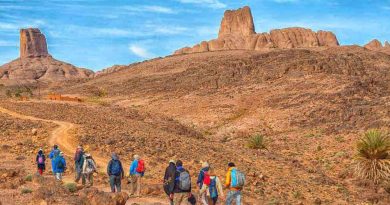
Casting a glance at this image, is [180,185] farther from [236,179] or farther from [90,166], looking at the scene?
[90,166]

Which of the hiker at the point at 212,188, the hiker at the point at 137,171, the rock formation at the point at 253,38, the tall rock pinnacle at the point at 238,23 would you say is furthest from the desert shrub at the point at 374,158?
the tall rock pinnacle at the point at 238,23

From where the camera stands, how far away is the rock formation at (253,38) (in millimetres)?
154350

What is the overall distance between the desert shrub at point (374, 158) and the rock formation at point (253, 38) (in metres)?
123

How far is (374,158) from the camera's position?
24438 mm

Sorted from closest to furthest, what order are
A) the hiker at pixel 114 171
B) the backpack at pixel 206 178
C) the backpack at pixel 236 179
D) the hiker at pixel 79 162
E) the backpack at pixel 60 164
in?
the backpack at pixel 236 179 < the backpack at pixel 206 178 < the hiker at pixel 114 171 < the hiker at pixel 79 162 < the backpack at pixel 60 164

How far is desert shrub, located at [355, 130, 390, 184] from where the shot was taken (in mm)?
23953

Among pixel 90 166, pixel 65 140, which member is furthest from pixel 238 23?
pixel 90 166

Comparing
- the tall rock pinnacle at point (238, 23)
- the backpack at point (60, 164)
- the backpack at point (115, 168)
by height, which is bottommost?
the backpack at point (115, 168)

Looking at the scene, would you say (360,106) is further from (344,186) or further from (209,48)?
(209,48)

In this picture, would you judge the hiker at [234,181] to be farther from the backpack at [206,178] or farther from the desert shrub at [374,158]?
the desert shrub at [374,158]

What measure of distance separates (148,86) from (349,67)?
34.5m

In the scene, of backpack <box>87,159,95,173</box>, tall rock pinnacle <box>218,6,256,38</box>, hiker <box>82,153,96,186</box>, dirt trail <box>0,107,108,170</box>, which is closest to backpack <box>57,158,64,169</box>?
hiker <box>82,153,96,186</box>

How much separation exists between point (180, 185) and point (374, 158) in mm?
15877

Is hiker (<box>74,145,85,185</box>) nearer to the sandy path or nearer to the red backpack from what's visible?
the sandy path
